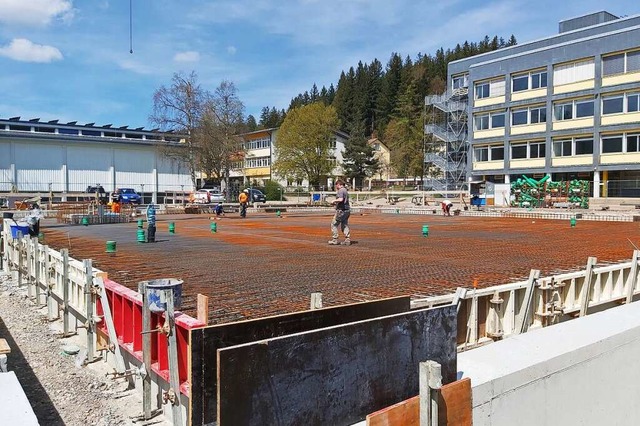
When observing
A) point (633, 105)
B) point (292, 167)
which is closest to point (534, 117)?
point (633, 105)

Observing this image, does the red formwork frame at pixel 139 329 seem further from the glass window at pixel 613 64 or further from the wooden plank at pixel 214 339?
the glass window at pixel 613 64

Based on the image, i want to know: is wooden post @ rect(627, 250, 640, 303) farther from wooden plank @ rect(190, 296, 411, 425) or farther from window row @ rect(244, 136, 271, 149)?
window row @ rect(244, 136, 271, 149)

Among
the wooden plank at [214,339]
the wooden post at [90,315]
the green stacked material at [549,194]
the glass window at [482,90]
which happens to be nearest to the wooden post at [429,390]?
the wooden plank at [214,339]

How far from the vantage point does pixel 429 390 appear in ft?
10.8

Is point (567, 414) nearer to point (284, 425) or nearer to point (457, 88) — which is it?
point (284, 425)

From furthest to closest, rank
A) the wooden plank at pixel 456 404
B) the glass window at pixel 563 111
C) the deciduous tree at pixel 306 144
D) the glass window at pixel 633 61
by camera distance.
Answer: the deciduous tree at pixel 306 144 → the glass window at pixel 563 111 → the glass window at pixel 633 61 → the wooden plank at pixel 456 404

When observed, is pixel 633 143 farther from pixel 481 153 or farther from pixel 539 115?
pixel 481 153

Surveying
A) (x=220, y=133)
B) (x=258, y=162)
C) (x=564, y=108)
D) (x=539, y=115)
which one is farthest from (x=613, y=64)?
(x=258, y=162)

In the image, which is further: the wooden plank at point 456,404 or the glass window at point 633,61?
the glass window at point 633,61

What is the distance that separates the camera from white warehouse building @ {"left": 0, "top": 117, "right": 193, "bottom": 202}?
145 ft

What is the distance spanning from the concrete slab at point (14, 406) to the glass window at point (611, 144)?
4761cm

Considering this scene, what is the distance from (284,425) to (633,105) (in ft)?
155

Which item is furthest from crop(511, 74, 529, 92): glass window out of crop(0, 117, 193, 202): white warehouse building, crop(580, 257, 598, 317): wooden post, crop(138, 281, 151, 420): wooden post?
crop(138, 281, 151, 420): wooden post

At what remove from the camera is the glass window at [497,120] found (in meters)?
51.8
